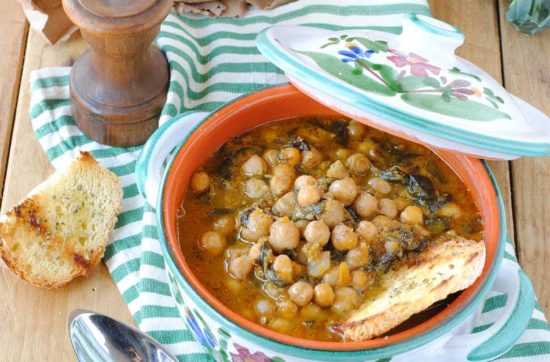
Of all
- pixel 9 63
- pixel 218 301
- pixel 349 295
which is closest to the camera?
pixel 218 301

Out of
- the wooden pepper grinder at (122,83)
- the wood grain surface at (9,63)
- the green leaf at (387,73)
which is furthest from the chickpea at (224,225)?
the wood grain surface at (9,63)

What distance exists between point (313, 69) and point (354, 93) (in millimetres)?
126

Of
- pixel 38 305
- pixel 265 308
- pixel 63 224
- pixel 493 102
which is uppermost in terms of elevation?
pixel 493 102

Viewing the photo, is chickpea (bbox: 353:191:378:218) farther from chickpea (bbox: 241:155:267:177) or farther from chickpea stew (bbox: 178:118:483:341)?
chickpea (bbox: 241:155:267:177)

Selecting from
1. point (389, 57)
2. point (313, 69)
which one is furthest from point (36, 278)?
point (389, 57)

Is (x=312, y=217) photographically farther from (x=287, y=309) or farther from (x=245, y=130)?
(x=245, y=130)

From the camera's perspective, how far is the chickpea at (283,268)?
1.97 meters

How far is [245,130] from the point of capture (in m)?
2.37

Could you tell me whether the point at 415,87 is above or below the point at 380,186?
above

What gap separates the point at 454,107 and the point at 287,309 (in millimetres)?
636

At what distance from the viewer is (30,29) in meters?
2.99

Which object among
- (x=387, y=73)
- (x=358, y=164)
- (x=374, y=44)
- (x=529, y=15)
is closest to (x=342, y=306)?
(x=358, y=164)

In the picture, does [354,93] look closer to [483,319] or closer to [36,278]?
[483,319]

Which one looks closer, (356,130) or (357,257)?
(357,257)
